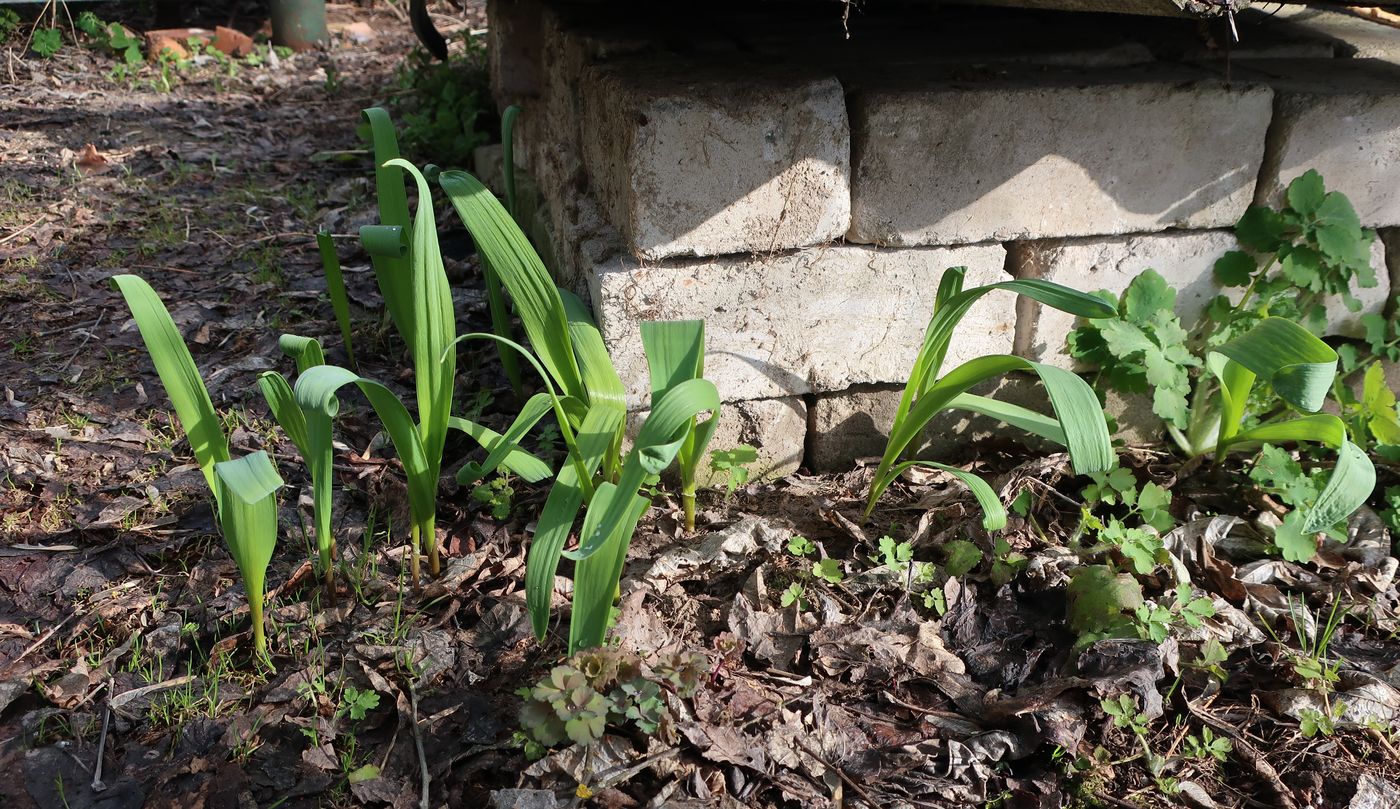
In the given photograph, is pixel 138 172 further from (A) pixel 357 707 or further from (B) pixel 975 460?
(B) pixel 975 460

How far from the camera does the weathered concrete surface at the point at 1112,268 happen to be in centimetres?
240

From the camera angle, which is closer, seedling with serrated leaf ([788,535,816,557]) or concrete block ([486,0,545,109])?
seedling with serrated leaf ([788,535,816,557])

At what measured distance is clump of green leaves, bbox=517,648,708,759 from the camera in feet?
5.43

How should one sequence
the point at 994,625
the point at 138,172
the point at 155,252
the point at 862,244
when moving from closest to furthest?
1. the point at 994,625
2. the point at 862,244
3. the point at 155,252
4. the point at 138,172

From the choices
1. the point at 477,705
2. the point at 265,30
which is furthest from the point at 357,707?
the point at 265,30

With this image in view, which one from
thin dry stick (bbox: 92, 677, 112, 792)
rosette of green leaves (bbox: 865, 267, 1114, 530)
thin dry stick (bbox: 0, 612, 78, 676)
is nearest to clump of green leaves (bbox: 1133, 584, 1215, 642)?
rosette of green leaves (bbox: 865, 267, 1114, 530)

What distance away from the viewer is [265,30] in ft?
19.0

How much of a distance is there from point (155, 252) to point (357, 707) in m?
2.13

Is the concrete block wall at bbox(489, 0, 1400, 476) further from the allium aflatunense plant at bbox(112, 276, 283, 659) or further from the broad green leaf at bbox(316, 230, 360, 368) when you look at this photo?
the allium aflatunense plant at bbox(112, 276, 283, 659)

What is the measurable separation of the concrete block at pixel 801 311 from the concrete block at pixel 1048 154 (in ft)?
0.27

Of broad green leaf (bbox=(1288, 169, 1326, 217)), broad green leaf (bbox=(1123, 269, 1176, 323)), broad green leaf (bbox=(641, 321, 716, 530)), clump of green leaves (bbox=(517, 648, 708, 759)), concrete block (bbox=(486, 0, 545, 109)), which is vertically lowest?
clump of green leaves (bbox=(517, 648, 708, 759))

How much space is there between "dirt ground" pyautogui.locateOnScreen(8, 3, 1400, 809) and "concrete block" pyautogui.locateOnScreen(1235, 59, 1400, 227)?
0.71 m

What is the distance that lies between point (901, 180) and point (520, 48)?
1.58 m

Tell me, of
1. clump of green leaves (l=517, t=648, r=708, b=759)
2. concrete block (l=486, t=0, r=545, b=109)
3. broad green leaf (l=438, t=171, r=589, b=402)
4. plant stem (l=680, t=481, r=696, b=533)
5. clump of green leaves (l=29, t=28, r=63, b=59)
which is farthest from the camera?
clump of green leaves (l=29, t=28, r=63, b=59)
